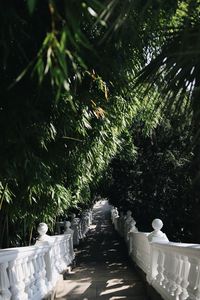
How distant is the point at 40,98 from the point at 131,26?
89 cm

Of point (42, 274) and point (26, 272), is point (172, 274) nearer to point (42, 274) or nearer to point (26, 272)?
point (26, 272)

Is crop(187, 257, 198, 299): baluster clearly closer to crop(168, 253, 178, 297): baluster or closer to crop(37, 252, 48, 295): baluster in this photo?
crop(168, 253, 178, 297): baluster

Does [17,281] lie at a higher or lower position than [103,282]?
higher

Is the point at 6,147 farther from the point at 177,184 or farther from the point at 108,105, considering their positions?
the point at 177,184

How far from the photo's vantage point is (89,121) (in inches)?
213

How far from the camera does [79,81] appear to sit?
9.72 ft

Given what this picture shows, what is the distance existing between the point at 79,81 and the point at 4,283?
2.33 m

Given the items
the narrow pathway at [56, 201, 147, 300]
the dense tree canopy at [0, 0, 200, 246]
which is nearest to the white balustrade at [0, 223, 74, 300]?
the narrow pathway at [56, 201, 147, 300]

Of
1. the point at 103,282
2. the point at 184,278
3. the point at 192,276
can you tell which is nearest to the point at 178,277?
the point at 184,278

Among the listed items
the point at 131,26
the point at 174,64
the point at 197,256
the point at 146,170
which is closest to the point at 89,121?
the point at 197,256

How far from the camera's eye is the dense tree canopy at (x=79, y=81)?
214 cm

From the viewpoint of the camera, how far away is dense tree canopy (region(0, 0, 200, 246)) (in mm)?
2143

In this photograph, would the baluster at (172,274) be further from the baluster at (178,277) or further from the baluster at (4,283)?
the baluster at (4,283)

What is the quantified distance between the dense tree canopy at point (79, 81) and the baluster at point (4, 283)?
76 centimetres
